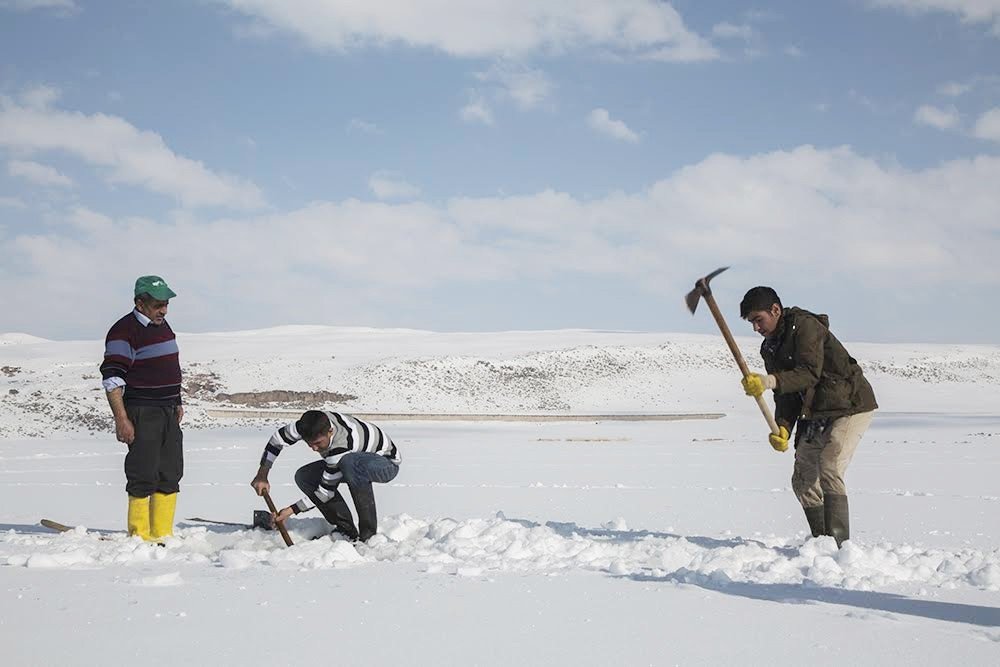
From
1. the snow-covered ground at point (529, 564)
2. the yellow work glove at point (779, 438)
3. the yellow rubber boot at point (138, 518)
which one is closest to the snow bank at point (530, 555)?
the snow-covered ground at point (529, 564)

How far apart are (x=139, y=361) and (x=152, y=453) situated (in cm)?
59

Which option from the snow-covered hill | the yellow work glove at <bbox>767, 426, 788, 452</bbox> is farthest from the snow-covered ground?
the snow-covered hill

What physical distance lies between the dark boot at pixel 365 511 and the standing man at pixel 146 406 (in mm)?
1129

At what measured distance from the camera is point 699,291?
5.93m

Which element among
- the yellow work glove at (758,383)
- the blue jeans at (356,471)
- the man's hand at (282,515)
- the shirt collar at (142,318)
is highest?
the shirt collar at (142,318)

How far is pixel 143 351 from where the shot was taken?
5852mm

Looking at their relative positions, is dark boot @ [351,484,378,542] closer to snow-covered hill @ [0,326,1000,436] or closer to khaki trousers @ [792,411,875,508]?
khaki trousers @ [792,411,875,508]

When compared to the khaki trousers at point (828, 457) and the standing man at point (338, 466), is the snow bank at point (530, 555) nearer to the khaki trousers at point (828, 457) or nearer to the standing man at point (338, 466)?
the standing man at point (338, 466)

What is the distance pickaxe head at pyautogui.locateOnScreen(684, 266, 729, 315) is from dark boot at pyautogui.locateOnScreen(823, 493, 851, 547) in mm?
1425

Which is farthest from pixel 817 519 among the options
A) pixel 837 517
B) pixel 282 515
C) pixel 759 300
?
pixel 282 515

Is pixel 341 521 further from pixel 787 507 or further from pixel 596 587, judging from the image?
pixel 787 507

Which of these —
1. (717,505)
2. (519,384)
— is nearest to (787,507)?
(717,505)

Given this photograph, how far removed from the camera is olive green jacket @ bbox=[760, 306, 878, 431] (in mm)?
5414

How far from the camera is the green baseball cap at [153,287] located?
19.0 ft
